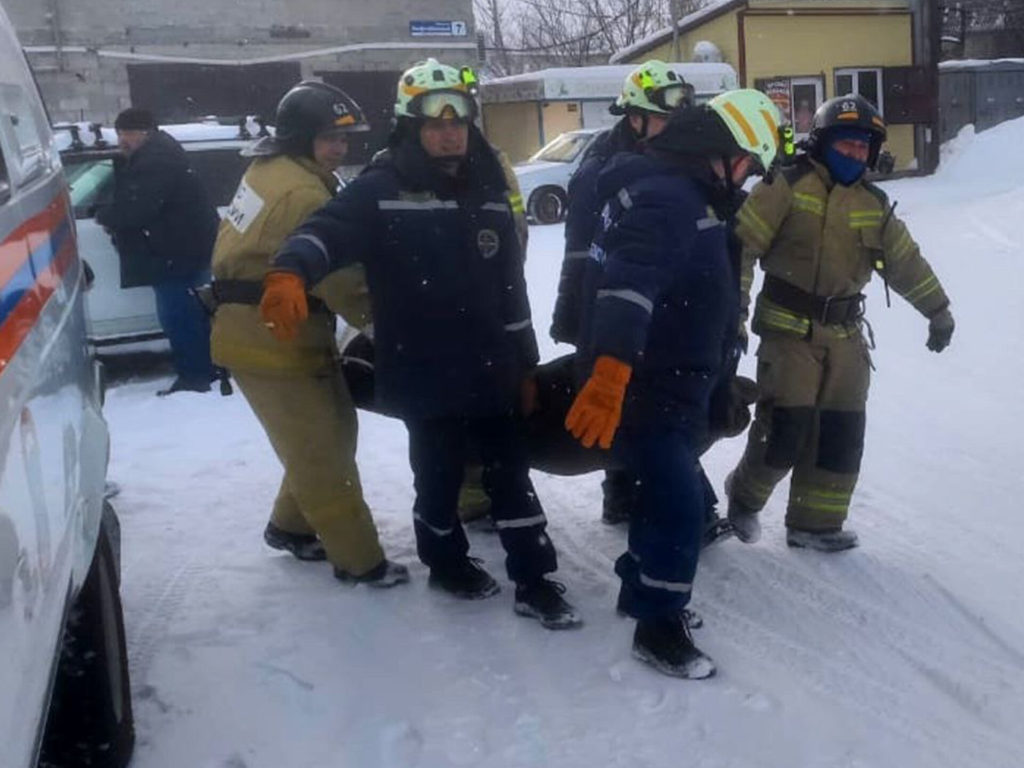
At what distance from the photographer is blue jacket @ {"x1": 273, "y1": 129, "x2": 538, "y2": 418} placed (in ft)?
13.4

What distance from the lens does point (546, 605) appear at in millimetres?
4293

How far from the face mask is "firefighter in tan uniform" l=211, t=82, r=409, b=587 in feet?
5.91

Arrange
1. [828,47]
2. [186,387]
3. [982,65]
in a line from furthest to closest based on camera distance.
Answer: [982,65]
[828,47]
[186,387]

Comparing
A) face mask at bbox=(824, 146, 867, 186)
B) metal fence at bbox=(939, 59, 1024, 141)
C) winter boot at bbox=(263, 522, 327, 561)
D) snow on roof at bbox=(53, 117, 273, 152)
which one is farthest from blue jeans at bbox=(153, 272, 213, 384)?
metal fence at bbox=(939, 59, 1024, 141)

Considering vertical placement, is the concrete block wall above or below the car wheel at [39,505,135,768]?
above

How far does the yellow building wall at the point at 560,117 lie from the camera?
26.0m

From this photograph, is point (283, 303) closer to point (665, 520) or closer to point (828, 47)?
point (665, 520)

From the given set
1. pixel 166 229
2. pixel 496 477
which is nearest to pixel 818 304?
pixel 496 477

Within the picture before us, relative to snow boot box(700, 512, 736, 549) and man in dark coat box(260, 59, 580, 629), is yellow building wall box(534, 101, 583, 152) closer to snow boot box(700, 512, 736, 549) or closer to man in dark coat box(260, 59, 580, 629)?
snow boot box(700, 512, 736, 549)

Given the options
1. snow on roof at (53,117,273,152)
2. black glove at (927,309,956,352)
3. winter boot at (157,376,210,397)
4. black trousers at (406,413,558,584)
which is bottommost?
winter boot at (157,376,210,397)

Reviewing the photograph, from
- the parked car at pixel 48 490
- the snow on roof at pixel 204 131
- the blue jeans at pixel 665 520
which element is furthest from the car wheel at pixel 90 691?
the snow on roof at pixel 204 131

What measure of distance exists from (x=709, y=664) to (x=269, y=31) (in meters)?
26.2

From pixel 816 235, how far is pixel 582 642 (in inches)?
72.4

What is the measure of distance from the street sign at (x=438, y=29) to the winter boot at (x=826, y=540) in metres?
26.1
